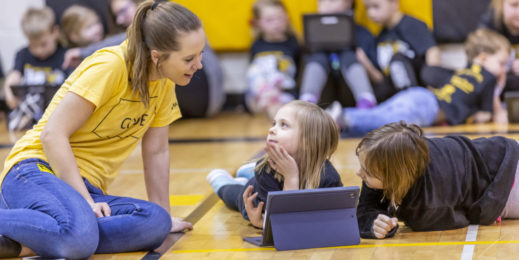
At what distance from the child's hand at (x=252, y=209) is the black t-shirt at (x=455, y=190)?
1.14 feet

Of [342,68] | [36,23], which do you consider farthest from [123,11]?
[342,68]

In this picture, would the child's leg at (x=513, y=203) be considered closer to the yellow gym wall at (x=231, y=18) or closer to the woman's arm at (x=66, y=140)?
the woman's arm at (x=66, y=140)

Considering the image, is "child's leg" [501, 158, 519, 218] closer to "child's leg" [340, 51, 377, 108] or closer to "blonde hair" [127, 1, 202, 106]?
"blonde hair" [127, 1, 202, 106]

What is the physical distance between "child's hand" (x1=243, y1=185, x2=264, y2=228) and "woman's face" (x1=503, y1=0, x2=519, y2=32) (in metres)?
3.52

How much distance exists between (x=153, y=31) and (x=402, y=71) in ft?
11.5

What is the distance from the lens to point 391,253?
7.36 feet

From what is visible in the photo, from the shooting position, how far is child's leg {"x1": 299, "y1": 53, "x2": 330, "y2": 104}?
5.61 meters

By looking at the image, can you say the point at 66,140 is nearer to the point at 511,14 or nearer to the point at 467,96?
the point at 467,96

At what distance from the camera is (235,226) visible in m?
2.72

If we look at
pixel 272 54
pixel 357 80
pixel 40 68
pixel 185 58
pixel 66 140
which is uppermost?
pixel 185 58

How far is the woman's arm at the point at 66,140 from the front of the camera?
2.35 metres

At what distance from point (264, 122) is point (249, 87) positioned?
439mm

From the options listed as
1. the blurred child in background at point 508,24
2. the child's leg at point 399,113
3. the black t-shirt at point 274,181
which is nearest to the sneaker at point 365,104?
the child's leg at point 399,113

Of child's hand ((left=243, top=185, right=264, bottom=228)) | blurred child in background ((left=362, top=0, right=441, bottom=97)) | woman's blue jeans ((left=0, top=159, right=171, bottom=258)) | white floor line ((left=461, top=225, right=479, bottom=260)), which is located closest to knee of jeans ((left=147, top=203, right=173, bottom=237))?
woman's blue jeans ((left=0, top=159, right=171, bottom=258))
